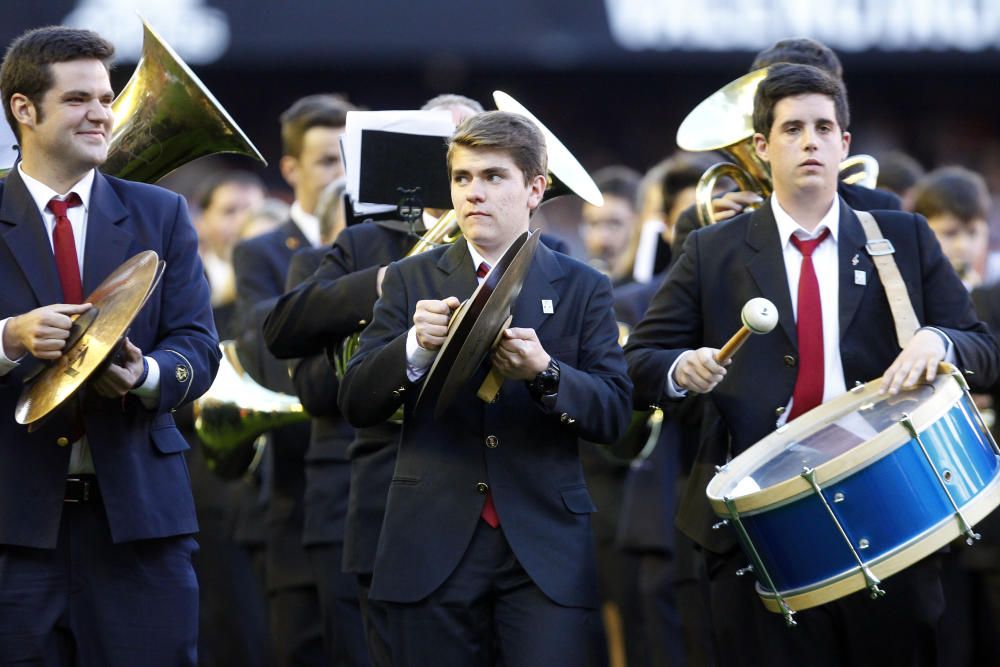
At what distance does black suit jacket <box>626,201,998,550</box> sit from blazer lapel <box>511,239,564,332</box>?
19.6 inches

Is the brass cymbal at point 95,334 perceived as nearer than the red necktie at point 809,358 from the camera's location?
Yes

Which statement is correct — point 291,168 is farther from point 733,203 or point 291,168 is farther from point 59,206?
point 59,206

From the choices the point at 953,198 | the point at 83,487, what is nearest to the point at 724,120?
the point at 953,198

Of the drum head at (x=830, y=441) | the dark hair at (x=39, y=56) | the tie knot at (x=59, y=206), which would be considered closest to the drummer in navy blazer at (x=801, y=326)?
the drum head at (x=830, y=441)

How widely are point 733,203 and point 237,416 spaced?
2.52 meters

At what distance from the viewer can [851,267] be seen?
5508 millimetres

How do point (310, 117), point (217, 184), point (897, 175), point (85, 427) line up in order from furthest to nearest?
1. point (217, 184)
2. point (897, 175)
3. point (310, 117)
4. point (85, 427)

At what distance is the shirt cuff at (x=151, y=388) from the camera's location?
4.94 meters

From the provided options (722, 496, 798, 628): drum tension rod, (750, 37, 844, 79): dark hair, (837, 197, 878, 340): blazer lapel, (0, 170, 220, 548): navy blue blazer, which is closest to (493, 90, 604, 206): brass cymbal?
(837, 197, 878, 340): blazer lapel

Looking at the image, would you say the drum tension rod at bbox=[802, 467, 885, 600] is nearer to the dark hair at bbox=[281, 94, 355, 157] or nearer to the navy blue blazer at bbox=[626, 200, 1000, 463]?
the navy blue blazer at bbox=[626, 200, 1000, 463]

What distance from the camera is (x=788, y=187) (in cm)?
561

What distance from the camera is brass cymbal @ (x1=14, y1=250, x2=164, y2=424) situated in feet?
15.1

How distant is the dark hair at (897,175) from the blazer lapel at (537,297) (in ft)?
11.7

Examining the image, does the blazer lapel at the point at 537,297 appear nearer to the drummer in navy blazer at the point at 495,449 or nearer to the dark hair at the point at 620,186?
the drummer in navy blazer at the point at 495,449
